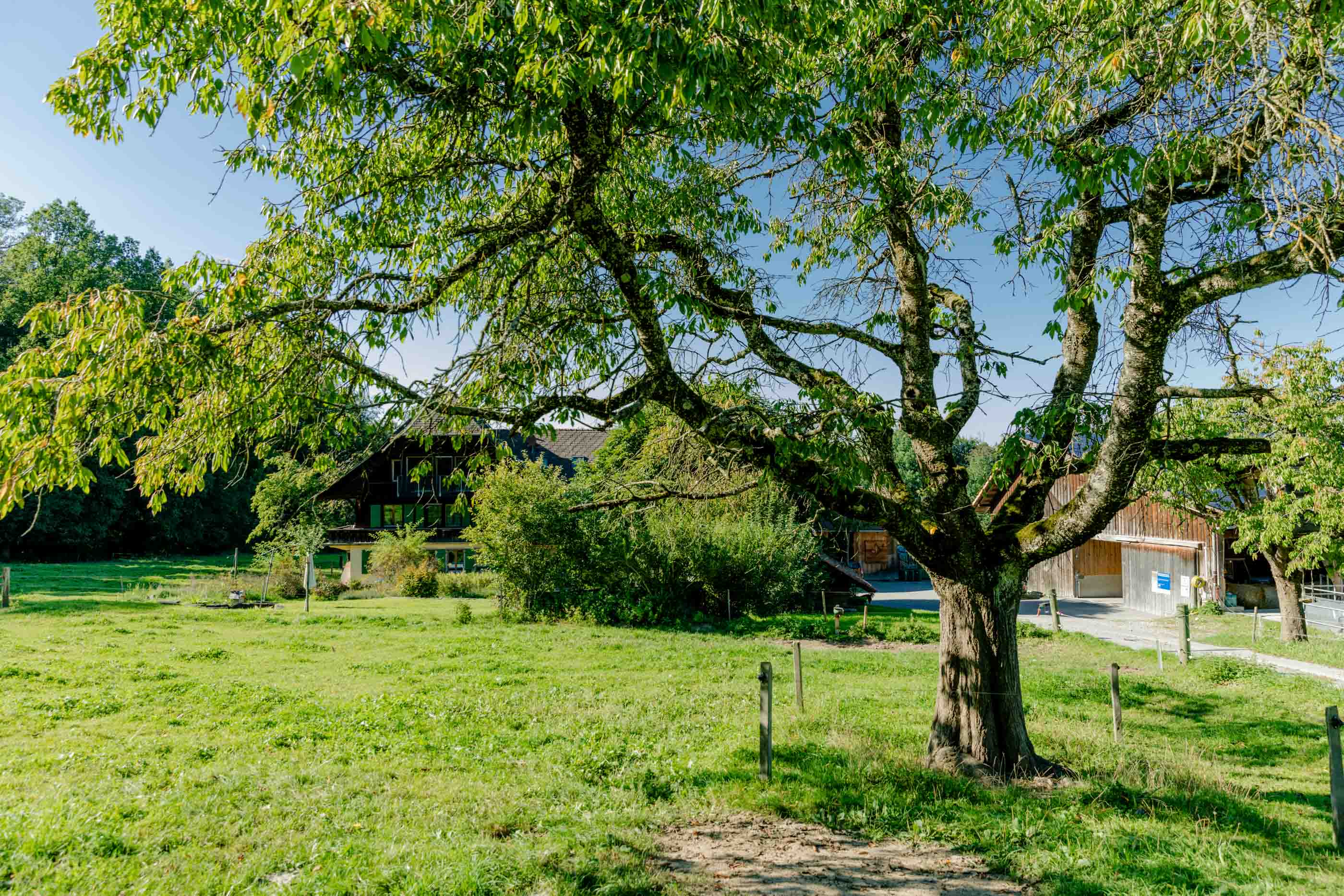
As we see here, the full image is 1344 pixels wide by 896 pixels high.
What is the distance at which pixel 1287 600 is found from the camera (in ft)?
62.9

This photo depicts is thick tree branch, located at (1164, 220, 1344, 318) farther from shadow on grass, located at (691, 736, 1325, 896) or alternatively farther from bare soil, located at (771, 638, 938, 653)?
bare soil, located at (771, 638, 938, 653)

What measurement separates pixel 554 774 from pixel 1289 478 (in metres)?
16.1

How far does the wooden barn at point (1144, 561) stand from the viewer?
2548 cm

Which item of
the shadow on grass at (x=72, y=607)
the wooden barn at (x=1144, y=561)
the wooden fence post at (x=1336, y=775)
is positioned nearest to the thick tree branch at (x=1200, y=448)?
the wooden fence post at (x=1336, y=775)

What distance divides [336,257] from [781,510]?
771 inches

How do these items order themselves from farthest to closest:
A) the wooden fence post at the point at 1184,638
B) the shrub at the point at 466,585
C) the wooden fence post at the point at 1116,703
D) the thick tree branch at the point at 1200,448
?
the shrub at the point at 466,585 → the wooden fence post at the point at 1184,638 → the wooden fence post at the point at 1116,703 → the thick tree branch at the point at 1200,448

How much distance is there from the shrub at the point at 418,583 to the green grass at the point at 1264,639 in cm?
2359

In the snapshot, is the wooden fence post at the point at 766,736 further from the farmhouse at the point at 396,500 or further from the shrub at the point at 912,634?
the farmhouse at the point at 396,500

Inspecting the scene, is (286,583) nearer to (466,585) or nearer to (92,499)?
(466,585)

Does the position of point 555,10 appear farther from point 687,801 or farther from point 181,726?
point 181,726

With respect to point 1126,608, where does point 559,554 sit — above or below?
above

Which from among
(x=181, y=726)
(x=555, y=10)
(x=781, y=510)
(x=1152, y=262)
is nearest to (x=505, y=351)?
(x=555, y=10)

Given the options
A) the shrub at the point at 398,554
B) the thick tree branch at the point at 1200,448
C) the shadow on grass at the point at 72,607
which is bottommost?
the shadow on grass at the point at 72,607

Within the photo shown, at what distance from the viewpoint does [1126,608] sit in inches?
1167
